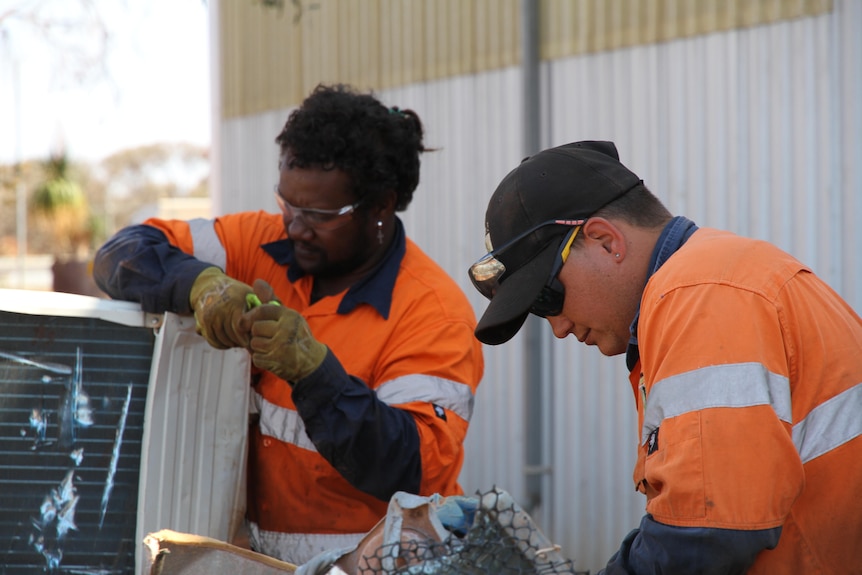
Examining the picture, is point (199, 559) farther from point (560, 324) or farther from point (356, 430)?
point (560, 324)

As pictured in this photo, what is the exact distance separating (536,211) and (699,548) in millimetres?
651

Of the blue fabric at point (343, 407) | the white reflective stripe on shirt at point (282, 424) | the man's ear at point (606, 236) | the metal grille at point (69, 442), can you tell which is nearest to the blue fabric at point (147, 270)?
the blue fabric at point (343, 407)

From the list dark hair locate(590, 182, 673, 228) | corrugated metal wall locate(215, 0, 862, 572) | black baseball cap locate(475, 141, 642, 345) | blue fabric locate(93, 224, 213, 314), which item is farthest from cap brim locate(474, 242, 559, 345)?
corrugated metal wall locate(215, 0, 862, 572)

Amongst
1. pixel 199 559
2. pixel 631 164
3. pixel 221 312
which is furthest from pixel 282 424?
pixel 631 164

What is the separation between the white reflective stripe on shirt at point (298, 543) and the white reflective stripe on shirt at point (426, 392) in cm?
38

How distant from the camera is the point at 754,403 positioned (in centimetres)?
144

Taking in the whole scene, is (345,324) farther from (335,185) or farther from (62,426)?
(62,426)

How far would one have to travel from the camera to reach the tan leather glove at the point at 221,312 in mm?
2344

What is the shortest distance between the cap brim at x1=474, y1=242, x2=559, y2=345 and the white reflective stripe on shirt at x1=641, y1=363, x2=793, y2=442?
32 cm

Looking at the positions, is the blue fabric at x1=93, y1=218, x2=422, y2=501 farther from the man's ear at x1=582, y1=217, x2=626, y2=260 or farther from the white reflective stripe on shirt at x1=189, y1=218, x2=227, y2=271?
the man's ear at x1=582, y1=217, x2=626, y2=260

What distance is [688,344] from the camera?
1500 millimetres

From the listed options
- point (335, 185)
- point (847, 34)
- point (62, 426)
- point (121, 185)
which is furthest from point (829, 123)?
point (121, 185)

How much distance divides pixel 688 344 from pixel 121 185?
4596cm

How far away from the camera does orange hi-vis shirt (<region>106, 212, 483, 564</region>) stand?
2363mm
